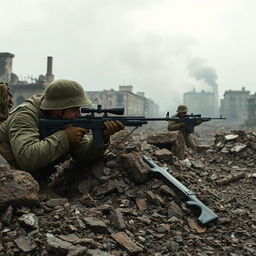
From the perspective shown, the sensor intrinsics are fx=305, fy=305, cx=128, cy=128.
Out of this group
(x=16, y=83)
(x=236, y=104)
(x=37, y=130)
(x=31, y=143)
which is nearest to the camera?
(x=31, y=143)

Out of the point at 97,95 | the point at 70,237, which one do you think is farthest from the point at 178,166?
the point at 97,95

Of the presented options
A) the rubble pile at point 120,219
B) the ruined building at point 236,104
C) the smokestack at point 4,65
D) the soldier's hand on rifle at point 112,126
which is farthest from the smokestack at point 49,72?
the ruined building at point 236,104

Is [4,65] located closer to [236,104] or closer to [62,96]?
[62,96]

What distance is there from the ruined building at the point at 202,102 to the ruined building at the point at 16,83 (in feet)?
271

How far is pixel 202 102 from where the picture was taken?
110812 mm

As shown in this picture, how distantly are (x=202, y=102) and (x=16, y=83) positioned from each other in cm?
8638

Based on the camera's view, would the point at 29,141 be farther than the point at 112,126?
No

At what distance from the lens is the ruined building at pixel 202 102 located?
10950cm

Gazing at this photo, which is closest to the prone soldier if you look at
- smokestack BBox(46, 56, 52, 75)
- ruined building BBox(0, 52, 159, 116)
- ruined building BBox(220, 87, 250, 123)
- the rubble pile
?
the rubble pile

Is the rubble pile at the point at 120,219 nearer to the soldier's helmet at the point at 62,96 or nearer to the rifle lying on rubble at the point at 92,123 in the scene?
the rifle lying on rubble at the point at 92,123

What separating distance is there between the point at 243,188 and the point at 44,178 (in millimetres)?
4150

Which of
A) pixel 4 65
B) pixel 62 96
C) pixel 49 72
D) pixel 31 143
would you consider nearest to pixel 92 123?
pixel 62 96

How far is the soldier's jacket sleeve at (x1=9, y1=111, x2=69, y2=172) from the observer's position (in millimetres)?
3268

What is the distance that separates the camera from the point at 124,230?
116 inches
